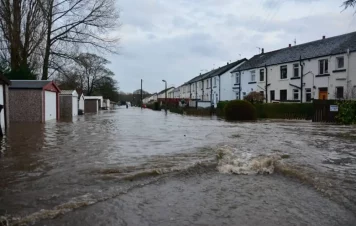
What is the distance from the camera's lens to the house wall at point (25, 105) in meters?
22.1

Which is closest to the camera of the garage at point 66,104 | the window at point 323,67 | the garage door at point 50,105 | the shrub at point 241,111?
the garage door at point 50,105

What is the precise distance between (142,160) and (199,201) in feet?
10.3

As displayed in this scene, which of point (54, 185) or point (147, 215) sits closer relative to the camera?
point (147, 215)

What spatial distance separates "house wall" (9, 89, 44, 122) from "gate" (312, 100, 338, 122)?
1818cm

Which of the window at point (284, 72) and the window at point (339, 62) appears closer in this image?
the window at point (339, 62)

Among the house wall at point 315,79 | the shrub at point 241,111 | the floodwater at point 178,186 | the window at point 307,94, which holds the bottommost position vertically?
the floodwater at point 178,186

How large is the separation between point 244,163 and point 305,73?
86.1 feet

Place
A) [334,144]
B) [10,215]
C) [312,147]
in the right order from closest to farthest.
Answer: [10,215] → [312,147] → [334,144]

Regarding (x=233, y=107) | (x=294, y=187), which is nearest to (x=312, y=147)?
(x=294, y=187)

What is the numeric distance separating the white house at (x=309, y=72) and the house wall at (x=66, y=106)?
65.4 feet

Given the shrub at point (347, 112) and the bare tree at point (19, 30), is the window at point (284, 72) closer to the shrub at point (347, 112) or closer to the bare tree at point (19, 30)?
the shrub at point (347, 112)

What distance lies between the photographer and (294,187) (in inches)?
218

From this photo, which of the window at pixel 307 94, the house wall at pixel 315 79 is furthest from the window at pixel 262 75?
the window at pixel 307 94

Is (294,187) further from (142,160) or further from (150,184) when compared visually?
(142,160)
